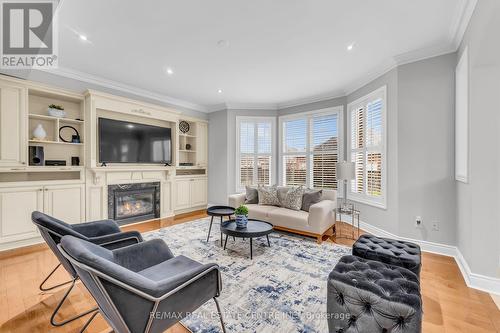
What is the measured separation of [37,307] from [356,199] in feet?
15.9

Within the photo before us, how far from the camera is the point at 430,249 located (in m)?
3.12

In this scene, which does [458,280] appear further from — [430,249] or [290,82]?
[290,82]

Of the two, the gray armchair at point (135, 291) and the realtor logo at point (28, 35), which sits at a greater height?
the realtor logo at point (28, 35)

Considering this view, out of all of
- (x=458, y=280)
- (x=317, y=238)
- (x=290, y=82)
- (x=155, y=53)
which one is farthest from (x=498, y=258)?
(x=155, y=53)

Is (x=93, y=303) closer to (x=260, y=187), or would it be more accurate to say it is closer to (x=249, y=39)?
(x=260, y=187)

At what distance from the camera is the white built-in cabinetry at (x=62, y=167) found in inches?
127

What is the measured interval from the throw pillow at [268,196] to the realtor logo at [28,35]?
387cm

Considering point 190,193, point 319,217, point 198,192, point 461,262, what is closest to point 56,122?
point 190,193

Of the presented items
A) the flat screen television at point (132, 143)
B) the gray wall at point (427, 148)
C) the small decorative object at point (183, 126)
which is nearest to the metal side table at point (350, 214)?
the gray wall at point (427, 148)

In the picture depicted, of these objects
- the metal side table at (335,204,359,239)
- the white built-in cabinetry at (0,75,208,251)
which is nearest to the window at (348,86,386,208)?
the metal side table at (335,204,359,239)

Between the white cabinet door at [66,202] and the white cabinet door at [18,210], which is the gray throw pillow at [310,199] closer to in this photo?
the white cabinet door at [66,202]

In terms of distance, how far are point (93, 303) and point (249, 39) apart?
3.41 meters

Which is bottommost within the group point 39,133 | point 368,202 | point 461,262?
point 461,262

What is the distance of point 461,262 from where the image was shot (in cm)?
267
